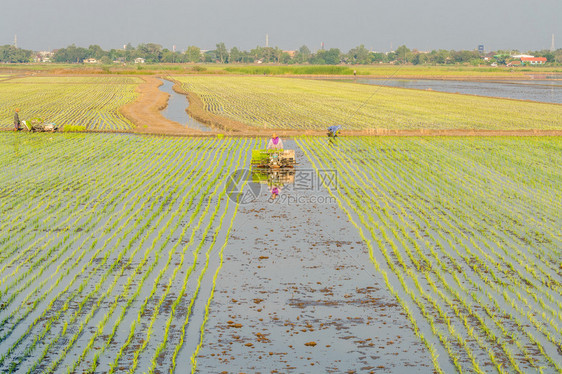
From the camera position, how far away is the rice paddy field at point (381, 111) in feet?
105

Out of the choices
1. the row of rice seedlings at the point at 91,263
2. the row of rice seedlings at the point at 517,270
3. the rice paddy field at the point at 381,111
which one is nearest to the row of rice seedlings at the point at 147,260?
the row of rice seedlings at the point at 91,263

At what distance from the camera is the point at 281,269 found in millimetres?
10469

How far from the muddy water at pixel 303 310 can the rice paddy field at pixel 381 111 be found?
18.1 m

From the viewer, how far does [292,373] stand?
6.99m

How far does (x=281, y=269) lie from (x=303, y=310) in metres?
1.81

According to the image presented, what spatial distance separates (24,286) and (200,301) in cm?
260

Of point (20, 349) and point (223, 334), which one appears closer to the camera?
point (20, 349)

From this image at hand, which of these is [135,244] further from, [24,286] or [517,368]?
[517,368]

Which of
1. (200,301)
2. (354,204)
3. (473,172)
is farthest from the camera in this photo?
(473,172)

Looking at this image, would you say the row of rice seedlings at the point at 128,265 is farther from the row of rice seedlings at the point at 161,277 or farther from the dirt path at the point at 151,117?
the dirt path at the point at 151,117

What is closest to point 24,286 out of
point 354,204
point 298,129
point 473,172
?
point 354,204

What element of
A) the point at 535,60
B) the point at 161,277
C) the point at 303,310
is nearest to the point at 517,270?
the point at 303,310

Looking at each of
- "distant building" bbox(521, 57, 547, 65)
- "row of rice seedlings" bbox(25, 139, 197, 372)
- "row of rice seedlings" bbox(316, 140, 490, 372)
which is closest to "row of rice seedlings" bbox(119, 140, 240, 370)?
"row of rice seedlings" bbox(25, 139, 197, 372)

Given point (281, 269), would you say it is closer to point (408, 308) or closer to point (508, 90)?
point (408, 308)
